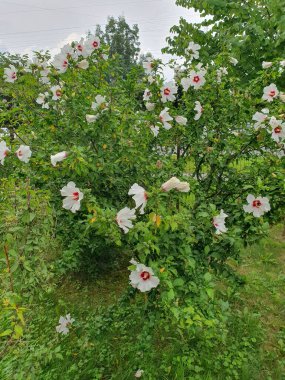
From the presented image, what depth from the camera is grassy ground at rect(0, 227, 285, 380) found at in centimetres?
220

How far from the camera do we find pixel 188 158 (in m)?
2.61

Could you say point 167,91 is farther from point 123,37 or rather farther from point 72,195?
point 123,37

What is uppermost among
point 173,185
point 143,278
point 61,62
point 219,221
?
point 61,62

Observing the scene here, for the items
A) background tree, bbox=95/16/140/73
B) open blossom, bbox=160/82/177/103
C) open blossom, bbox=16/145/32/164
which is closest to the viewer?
open blossom, bbox=16/145/32/164

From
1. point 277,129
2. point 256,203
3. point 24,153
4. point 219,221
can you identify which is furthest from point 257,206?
point 24,153

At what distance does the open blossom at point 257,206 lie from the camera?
1771 millimetres

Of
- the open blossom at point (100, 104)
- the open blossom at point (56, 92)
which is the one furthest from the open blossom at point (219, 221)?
the open blossom at point (56, 92)

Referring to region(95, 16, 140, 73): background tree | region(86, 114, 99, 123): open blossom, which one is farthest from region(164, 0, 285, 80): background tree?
region(95, 16, 140, 73): background tree

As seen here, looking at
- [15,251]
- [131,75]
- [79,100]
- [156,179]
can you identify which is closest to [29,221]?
[15,251]

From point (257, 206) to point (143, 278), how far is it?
0.77 meters

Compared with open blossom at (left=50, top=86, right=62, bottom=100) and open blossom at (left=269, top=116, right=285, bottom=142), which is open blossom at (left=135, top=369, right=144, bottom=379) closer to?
open blossom at (left=269, top=116, right=285, bottom=142)

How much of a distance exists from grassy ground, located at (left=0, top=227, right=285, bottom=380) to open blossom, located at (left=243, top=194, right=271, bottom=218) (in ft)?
1.42

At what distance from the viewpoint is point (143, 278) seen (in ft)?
5.01

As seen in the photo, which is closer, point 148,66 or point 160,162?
point 160,162
